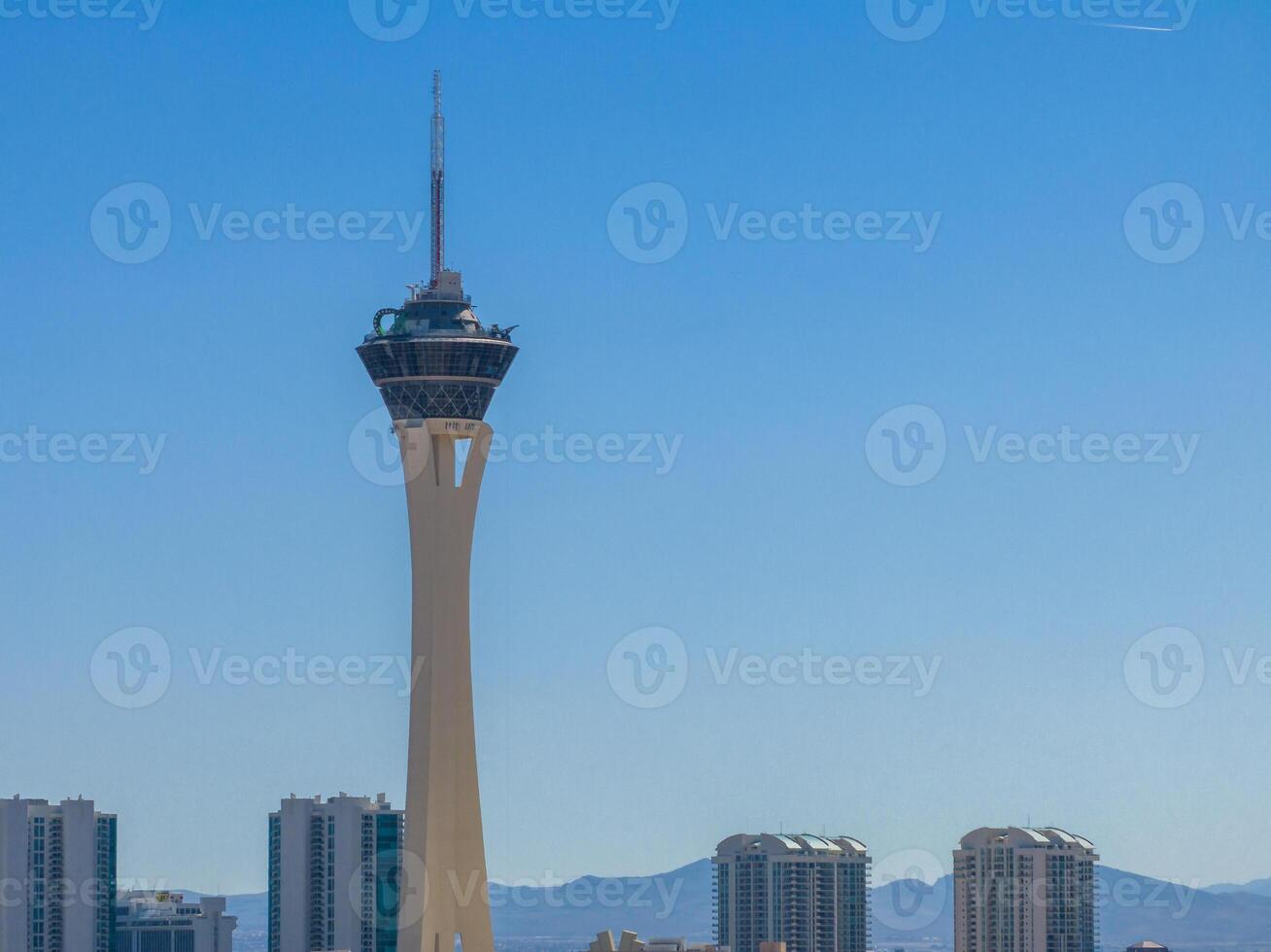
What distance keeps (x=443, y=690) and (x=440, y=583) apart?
693cm

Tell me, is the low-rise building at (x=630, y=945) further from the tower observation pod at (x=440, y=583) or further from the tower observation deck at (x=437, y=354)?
the tower observation deck at (x=437, y=354)

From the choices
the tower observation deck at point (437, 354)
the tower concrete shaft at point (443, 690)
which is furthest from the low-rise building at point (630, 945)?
the tower observation deck at point (437, 354)

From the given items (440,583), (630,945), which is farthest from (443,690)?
(630,945)

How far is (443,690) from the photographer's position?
6526 inches

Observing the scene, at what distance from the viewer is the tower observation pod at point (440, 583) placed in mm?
165000

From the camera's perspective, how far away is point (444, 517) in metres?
164

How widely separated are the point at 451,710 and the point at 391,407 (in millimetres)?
20796

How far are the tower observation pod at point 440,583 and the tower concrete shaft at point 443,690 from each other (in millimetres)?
62

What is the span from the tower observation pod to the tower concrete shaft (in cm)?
6

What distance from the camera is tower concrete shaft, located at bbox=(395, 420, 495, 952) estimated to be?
16475 cm

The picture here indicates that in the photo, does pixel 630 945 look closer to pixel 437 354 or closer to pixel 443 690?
pixel 443 690

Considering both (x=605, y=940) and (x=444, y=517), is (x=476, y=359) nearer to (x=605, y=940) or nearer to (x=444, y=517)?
(x=444, y=517)

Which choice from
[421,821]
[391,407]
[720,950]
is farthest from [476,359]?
[720,950]

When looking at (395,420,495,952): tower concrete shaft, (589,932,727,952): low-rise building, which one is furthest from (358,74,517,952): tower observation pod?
(589,932,727,952): low-rise building
